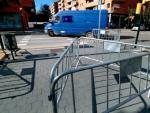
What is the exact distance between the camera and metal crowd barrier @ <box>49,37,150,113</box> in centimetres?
304

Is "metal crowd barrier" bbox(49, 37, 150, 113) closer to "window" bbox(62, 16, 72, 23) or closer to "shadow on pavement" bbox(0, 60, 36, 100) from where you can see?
"shadow on pavement" bbox(0, 60, 36, 100)

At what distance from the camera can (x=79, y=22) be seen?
59.5 ft

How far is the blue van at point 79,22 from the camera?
59.0 ft

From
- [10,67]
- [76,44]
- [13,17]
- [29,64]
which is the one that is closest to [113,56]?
[76,44]

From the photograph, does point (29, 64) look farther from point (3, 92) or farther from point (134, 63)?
point (134, 63)

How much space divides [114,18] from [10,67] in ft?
140

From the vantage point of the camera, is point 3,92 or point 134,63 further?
point 3,92

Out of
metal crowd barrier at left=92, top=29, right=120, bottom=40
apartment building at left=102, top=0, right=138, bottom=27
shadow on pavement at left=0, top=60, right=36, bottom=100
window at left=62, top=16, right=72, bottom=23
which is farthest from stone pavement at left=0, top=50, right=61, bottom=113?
apartment building at left=102, top=0, right=138, bottom=27

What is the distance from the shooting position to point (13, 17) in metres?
32.2

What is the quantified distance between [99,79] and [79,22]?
13144 millimetres

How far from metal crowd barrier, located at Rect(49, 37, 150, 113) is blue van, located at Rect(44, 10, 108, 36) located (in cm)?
980

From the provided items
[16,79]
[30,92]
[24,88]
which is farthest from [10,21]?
[30,92]

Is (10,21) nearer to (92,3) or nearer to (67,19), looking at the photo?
(67,19)

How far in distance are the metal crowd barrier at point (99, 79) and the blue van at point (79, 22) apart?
32.1 feet
